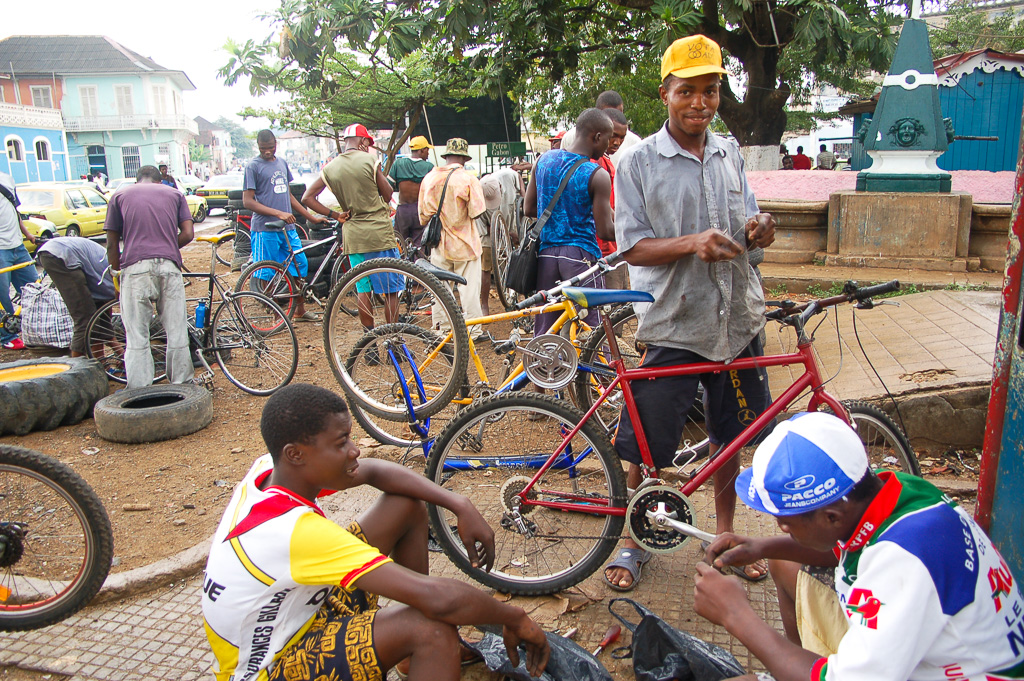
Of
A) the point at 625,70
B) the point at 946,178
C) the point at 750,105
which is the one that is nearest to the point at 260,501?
the point at 946,178

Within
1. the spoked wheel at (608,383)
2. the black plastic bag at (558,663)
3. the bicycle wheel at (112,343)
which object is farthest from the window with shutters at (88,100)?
the black plastic bag at (558,663)

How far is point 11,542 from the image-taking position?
3.03 meters

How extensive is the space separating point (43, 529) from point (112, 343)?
164 inches

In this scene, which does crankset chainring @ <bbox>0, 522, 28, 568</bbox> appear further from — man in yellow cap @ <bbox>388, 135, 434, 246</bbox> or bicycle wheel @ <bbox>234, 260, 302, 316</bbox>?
man in yellow cap @ <bbox>388, 135, 434, 246</bbox>

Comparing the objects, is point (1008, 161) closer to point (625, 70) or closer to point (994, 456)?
point (625, 70)

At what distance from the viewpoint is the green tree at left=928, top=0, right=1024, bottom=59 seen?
72.2ft

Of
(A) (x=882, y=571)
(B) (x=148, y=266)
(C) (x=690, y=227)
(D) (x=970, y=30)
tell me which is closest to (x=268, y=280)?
(B) (x=148, y=266)

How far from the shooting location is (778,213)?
7.73 metres

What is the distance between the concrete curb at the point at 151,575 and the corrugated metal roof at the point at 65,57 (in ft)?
214

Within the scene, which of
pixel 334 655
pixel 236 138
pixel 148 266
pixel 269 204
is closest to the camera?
pixel 334 655

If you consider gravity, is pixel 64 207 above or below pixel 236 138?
below

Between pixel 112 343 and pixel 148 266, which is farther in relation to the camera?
pixel 112 343

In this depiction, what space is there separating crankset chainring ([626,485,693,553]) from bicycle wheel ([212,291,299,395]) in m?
4.11

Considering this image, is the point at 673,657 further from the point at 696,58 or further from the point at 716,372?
the point at 696,58
